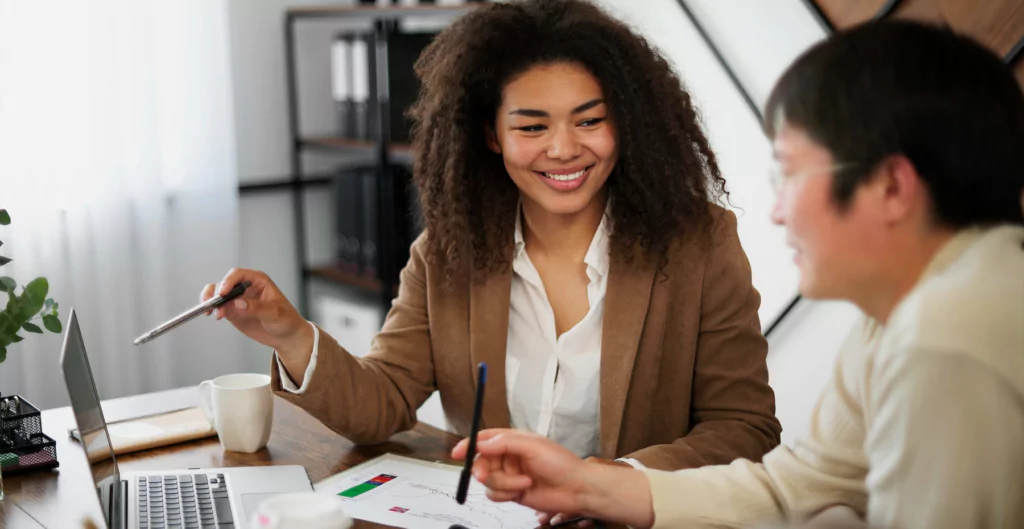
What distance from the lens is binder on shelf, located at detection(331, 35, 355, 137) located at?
3230 mm

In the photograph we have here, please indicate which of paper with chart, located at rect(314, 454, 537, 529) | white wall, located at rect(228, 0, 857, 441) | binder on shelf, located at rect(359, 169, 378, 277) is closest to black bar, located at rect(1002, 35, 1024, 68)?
white wall, located at rect(228, 0, 857, 441)

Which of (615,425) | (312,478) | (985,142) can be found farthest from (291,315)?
(985,142)

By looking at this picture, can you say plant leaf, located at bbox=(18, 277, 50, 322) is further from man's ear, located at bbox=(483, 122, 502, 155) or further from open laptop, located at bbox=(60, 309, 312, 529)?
man's ear, located at bbox=(483, 122, 502, 155)

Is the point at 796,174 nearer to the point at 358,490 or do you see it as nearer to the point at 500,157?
the point at 358,490

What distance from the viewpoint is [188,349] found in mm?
3246

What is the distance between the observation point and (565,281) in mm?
1694

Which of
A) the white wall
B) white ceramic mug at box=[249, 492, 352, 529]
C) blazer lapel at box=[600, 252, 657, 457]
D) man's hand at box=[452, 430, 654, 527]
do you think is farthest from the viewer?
the white wall

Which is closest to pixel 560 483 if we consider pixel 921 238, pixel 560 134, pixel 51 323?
pixel 921 238

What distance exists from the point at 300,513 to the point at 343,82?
2407 millimetres

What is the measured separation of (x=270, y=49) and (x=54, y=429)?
2094mm

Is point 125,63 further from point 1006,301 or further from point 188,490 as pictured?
point 1006,301

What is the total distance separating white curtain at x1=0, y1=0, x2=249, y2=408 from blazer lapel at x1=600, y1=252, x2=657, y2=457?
191 centimetres

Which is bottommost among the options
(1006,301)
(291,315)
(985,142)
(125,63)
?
(291,315)

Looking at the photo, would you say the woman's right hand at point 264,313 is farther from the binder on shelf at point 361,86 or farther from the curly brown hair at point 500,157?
the binder on shelf at point 361,86
